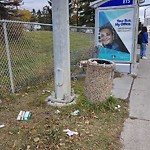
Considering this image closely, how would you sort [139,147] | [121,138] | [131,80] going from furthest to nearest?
[131,80]
[121,138]
[139,147]

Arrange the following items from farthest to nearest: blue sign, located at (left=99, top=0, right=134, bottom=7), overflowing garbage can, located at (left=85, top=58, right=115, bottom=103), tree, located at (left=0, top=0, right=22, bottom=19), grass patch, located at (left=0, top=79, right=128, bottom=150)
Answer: tree, located at (left=0, top=0, right=22, bottom=19) → blue sign, located at (left=99, top=0, right=134, bottom=7) → overflowing garbage can, located at (left=85, top=58, right=115, bottom=103) → grass patch, located at (left=0, top=79, right=128, bottom=150)

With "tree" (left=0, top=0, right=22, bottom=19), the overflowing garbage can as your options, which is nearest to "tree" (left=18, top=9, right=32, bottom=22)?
"tree" (left=0, top=0, right=22, bottom=19)

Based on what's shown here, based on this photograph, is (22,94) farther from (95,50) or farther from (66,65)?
(95,50)

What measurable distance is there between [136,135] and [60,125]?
1234mm

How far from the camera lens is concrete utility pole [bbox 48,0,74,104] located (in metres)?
3.85

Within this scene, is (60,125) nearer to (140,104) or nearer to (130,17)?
(140,104)

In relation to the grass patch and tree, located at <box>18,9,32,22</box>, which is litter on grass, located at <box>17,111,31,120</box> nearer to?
the grass patch

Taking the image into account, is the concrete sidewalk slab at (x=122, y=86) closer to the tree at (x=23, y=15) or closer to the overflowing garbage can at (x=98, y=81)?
the overflowing garbage can at (x=98, y=81)

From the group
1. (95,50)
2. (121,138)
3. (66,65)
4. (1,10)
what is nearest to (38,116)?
(66,65)

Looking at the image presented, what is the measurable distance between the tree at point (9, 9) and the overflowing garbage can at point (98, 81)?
11.8m

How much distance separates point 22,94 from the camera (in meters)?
4.83

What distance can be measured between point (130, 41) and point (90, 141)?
187 inches

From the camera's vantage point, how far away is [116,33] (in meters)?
7.09

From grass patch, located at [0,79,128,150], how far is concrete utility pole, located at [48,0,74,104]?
0.93 ft
